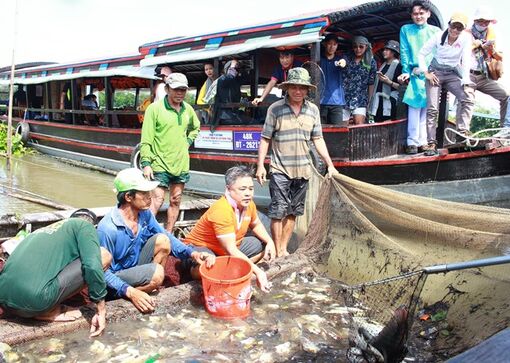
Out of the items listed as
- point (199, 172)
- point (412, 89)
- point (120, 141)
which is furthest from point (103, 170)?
point (412, 89)

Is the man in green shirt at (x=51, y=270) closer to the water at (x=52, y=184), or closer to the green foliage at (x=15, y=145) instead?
the water at (x=52, y=184)

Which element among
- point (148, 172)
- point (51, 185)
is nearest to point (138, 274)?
point (148, 172)

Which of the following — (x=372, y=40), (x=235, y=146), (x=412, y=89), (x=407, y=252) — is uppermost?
(x=372, y=40)

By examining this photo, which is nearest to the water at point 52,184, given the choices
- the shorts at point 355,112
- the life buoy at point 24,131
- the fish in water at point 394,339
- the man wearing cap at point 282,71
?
the life buoy at point 24,131

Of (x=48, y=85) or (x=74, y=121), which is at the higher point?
(x=48, y=85)

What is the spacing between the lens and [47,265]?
3.09 m

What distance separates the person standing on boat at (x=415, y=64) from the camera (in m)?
6.91

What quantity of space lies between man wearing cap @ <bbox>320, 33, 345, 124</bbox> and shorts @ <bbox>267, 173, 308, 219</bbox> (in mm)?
2952

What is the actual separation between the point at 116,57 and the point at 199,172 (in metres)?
4.15

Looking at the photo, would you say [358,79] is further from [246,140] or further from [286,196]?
[286,196]

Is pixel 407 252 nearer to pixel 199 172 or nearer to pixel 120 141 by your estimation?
pixel 199 172

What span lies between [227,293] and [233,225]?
630 mm

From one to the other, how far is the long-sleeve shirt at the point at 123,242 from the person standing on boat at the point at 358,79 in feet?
15.3

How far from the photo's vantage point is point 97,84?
14180 mm
